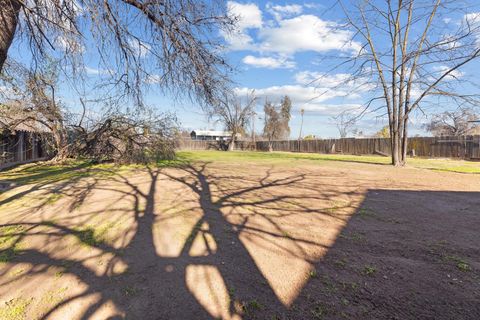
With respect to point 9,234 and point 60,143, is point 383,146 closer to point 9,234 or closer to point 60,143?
point 60,143

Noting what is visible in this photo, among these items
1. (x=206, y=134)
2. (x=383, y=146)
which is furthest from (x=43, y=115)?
(x=206, y=134)

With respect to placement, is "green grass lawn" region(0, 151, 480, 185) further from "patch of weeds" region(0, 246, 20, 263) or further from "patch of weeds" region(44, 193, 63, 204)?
"patch of weeds" region(0, 246, 20, 263)

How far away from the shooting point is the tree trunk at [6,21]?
3.23 meters

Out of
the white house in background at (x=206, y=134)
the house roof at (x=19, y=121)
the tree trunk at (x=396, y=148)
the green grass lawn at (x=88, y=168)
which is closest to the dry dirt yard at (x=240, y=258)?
the green grass lawn at (x=88, y=168)

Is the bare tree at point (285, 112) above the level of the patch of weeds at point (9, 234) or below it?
above

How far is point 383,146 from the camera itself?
2698cm

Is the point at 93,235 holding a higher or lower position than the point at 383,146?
lower

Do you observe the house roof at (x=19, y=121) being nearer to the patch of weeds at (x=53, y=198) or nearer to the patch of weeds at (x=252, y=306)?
the patch of weeds at (x=53, y=198)

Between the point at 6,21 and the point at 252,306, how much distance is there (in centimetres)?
420

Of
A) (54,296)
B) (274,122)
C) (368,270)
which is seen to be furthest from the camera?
(274,122)

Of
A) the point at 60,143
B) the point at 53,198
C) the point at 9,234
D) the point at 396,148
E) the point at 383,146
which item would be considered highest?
the point at 60,143

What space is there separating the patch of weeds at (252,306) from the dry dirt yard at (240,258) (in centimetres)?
1

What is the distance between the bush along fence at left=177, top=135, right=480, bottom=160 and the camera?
68.7ft

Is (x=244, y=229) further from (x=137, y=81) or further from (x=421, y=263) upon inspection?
(x=137, y=81)
